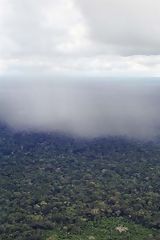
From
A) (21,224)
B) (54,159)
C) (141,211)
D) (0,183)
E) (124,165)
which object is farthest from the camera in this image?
(54,159)

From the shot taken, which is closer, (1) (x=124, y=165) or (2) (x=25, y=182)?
(2) (x=25, y=182)

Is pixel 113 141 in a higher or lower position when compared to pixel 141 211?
higher

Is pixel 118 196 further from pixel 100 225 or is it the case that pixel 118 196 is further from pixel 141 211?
pixel 100 225

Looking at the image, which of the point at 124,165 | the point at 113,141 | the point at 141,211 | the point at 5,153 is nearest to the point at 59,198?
the point at 141,211

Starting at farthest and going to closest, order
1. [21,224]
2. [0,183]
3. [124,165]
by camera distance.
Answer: [124,165], [0,183], [21,224]

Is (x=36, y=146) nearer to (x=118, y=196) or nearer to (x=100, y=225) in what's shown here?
(x=118, y=196)

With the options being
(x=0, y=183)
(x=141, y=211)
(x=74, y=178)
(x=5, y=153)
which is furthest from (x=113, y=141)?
(x=141, y=211)
